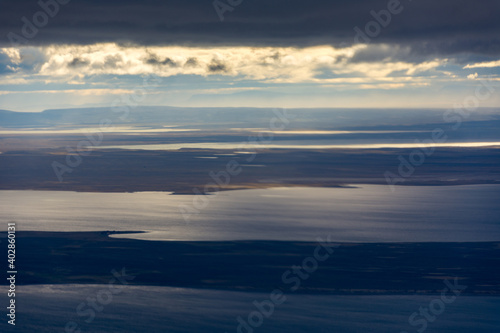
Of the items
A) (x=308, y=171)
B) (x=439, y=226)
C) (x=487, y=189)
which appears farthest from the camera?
(x=308, y=171)

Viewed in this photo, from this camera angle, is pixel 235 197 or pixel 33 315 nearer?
pixel 33 315

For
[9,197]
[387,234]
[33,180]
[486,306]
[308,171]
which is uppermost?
[308,171]

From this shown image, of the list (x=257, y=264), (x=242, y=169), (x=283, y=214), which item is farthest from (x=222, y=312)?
(x=242, y=169)

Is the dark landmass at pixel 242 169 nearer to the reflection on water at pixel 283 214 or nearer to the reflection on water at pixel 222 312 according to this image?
the reflection on water at pixel 283 214

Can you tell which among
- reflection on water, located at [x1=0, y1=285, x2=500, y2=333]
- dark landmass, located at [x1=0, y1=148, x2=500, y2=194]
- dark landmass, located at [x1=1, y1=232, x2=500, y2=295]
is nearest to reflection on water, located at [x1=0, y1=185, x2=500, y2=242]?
dark landmass, located at [x1=1, y1=232, x2=500, y2=295]

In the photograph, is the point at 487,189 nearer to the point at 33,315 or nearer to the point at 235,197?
the point at 235,197

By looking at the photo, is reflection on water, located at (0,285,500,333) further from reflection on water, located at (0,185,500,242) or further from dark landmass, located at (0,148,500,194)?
dark landmass, located at (0,148,500,194)

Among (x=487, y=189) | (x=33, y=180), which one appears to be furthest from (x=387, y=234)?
(x=33, y=180)

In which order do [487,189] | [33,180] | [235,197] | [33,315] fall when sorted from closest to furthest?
[33,315] < [235,197] < [487,189] < [33,180]
